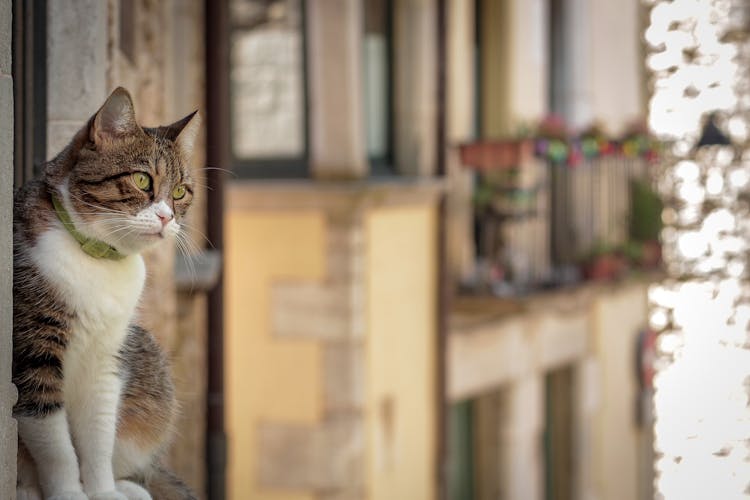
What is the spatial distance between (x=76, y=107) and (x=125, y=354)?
36.2 inches

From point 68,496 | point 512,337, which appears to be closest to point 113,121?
point 68,496

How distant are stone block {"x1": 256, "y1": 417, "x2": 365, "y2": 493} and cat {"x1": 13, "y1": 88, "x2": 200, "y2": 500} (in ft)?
23.7

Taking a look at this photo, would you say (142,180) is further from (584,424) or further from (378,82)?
(584,424)

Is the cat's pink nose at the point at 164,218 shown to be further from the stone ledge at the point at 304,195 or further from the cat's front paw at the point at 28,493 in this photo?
the stone ledge at the point at 304,195

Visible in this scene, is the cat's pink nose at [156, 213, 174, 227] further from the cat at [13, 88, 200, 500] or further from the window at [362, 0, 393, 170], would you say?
the window at [362, 0, 393, 170]

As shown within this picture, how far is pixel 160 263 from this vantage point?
5355mm

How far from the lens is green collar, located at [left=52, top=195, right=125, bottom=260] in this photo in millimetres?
2594

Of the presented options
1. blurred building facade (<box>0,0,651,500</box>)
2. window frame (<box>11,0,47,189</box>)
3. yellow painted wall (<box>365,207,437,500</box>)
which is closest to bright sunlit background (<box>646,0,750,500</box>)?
blurred building facade (<box>0,0,651,500</box>)

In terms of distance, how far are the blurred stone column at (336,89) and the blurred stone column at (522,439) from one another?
162 inches

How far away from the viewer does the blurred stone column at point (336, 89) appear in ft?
32.6

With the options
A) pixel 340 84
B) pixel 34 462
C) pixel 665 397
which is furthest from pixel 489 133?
pixel 34 462

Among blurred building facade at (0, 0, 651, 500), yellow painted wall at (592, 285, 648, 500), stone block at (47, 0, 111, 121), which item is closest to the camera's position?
stone block at (47, 0, 111, 121)

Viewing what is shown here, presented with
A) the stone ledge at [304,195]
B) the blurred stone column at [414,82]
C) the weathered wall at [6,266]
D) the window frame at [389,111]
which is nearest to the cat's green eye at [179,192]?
the weathered wall at [6,266]

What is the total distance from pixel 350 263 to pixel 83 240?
24.0ft
